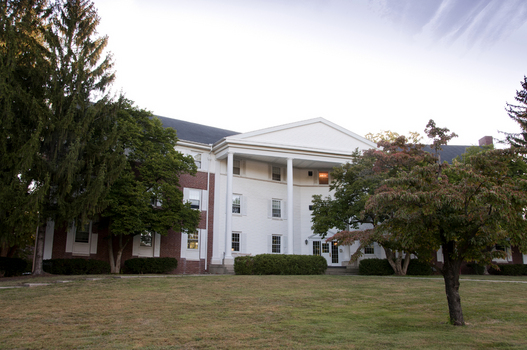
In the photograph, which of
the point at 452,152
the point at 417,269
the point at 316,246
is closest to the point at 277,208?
the point at 316,246

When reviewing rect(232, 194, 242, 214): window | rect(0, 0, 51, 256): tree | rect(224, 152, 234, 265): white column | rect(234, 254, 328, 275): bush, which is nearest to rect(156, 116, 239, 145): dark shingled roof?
rect(224, 152, 234, 265): white column

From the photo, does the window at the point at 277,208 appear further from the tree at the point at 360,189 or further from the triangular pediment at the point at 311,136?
the tree at the point at 360,189

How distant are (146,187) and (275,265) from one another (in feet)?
28.5

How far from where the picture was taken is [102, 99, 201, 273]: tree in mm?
21391

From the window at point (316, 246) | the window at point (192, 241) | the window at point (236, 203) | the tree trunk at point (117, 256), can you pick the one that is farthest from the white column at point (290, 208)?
the tree trunk at point (117, 256)

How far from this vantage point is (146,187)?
2312 centimetres

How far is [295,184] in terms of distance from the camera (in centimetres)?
3247

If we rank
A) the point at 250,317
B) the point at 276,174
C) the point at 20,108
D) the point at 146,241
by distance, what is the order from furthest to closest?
the point at 276,174 → the point at 146,241 → the point at 20,108 → the point at 250,317

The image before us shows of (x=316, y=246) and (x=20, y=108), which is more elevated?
(x=20, y=108)

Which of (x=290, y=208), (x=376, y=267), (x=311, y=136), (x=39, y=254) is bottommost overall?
(x=376, y=267)

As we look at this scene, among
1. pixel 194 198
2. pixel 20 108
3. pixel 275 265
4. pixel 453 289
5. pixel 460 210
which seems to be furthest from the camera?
pixel 194 198

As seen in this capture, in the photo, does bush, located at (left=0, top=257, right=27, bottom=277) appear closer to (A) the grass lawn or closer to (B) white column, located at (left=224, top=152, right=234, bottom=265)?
(A) the grass lawn

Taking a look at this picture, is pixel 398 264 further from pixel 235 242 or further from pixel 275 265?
pixel 235 242

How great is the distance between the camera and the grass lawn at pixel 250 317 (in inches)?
259
